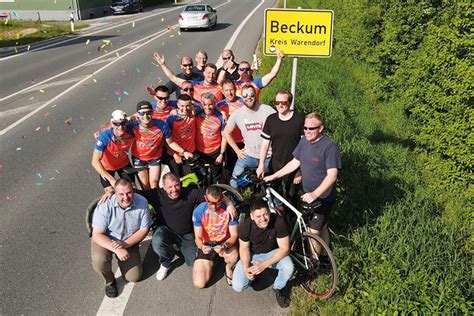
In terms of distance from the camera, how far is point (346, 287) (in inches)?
174

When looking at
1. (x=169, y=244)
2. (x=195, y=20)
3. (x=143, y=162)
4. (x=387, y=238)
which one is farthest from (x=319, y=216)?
(x=195, y=20)

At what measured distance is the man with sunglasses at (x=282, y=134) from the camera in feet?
16.8

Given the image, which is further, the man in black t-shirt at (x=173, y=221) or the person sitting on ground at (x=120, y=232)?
the man in black t-shirt at (x=173, y=221)

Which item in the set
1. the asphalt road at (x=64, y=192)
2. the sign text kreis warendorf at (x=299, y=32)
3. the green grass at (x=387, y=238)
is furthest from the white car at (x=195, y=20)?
the sign text kreis warendorf at (x=299, y=32)

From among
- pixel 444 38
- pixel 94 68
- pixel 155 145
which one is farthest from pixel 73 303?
pixel 94 68

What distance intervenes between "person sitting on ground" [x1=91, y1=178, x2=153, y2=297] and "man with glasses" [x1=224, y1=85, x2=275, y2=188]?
1.66 meters

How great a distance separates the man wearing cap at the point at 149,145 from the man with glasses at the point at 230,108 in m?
0.86

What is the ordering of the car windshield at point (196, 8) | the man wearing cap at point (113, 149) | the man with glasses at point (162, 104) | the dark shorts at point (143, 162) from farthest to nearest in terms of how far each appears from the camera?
the car windshield at point (196, 8)
the man with glasses at point (162, 104)
the dark shorts at point (143, 162)
the man wearing cap at point (113, 149)

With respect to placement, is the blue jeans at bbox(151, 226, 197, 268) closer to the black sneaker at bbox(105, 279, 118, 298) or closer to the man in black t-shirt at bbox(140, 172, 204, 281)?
the man in black t-shirt at bbox(140, 172, 204, 281)

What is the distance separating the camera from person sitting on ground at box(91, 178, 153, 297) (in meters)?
4.50

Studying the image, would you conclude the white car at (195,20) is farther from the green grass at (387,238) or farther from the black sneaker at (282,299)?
the black sneaker at (282,299)

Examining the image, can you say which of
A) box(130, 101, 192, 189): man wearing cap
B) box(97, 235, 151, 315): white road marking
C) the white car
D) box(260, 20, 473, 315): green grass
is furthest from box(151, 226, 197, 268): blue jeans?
the white car

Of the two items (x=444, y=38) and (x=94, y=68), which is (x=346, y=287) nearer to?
(x=444, y=38)

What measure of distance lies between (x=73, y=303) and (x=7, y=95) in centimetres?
1007
